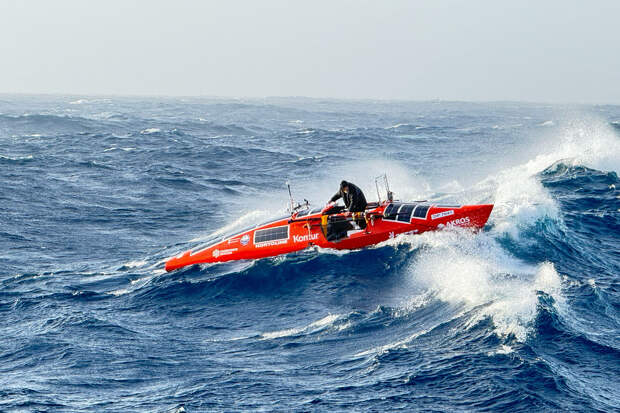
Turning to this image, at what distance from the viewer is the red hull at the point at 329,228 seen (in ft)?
74.8

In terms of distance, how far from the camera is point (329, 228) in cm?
2397

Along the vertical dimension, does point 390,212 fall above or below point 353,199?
below

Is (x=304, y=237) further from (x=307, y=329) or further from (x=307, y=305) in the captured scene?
(x=307, y=329)

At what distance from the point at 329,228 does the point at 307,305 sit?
4.73 meters

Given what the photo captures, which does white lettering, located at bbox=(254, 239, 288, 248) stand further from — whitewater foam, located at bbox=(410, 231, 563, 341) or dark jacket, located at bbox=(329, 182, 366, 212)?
whitewater foam, located at bbox=(410, 231, 563, 341)

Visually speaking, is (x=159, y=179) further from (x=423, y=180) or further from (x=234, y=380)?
(x=234, y=380)

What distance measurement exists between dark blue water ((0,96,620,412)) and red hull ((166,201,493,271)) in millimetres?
533

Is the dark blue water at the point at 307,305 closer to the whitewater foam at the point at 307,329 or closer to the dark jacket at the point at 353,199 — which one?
the whitewater foam at the point at 307,329

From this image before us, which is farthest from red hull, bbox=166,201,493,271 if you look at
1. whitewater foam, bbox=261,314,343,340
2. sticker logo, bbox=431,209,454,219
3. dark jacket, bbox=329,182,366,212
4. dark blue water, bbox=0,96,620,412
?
whitewater foam, bbox=261,314,343,340

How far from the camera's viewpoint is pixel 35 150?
56.6m

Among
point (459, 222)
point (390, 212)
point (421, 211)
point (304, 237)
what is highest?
point (421, 211)

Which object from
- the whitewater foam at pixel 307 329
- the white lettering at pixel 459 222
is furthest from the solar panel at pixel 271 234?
the whitewater foam at pixel 307 329

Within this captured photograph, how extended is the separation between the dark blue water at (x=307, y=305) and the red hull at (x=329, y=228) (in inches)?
21.0

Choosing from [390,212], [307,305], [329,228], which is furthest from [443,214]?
[307,305]
